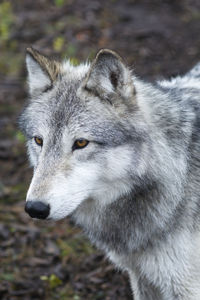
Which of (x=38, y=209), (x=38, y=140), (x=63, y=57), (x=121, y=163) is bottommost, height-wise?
(x=38, y=209)

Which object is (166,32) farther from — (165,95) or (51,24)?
(165,95)

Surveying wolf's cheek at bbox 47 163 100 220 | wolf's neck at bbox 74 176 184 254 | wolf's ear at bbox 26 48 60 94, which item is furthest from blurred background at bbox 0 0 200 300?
wolf's cheek at bbox 47 163 100 220

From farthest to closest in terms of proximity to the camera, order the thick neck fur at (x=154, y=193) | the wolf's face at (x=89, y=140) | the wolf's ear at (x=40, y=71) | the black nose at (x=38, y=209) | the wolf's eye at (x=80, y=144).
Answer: the wolf's ear at (x=40, y=71), the thick neck fur at (x=154, y=193), the wolf's eye at (x=80, y=144), the wolf's face at (x=89, y=140), the black nose at (x=38, y=209)

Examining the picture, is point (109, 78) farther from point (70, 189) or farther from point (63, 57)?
point (63, 57)

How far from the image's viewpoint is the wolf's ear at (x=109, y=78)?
3.29 meters

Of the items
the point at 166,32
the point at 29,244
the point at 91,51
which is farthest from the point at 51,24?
the point at 29,244

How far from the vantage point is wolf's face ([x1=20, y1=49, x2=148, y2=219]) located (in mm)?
3262

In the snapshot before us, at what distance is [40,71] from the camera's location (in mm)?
3812

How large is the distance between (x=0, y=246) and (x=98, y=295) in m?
1.32

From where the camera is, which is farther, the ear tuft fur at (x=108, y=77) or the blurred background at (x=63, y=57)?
the blurred background at (x=63, y=57)

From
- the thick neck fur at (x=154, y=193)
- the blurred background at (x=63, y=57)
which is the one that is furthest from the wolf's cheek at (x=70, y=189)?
→ the blurred background at (x=63, y=57)

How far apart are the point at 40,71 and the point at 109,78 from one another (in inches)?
26.6

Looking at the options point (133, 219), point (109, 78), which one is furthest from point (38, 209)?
point (109, 78)

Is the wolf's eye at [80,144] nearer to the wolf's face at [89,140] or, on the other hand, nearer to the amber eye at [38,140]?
the wolf's face at [89,140]
